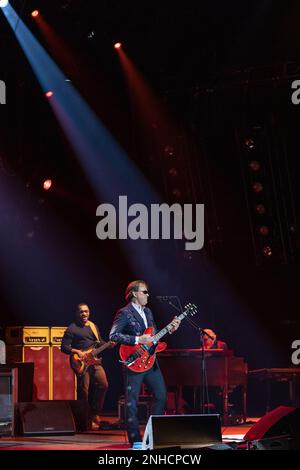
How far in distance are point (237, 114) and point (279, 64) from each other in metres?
1.18

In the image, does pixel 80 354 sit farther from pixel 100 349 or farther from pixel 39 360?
pixel 39 360

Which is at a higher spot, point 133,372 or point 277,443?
point 133,372

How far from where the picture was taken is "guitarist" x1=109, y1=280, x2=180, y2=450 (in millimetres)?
10125

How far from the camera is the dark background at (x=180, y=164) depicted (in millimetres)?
14938

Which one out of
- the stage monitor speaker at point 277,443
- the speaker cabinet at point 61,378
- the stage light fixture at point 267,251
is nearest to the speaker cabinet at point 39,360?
the speaker cabinet at point 61,378

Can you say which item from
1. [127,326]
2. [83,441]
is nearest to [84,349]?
[83,441]

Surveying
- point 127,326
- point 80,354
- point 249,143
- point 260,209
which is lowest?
point 80,354

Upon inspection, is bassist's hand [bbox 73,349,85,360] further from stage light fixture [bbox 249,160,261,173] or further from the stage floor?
stage light fixture [bbox 249,160,261,173]

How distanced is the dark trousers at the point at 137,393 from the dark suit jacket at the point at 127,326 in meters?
0.38

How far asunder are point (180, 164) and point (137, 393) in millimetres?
6693

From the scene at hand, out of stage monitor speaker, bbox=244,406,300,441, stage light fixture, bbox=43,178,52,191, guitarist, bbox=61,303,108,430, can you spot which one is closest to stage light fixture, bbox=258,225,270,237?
guitarist, bbox=61,303,108,430

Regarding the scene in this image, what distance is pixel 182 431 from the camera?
8.02m

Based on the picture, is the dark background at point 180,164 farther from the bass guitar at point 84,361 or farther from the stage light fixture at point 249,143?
the bass guitar at point 84,361

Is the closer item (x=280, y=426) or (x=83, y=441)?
(x=280, y=426)
